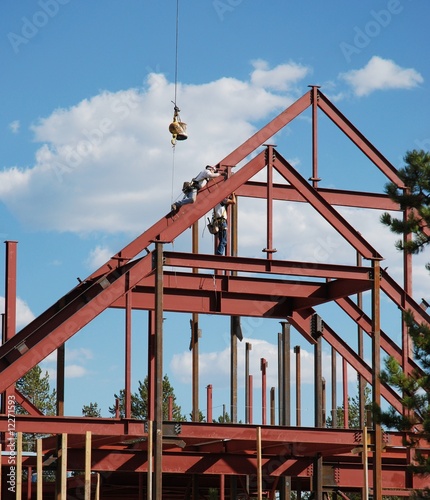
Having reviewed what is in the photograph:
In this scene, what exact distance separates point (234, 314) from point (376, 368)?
4898mm

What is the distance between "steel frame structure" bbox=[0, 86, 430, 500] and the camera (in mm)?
25438

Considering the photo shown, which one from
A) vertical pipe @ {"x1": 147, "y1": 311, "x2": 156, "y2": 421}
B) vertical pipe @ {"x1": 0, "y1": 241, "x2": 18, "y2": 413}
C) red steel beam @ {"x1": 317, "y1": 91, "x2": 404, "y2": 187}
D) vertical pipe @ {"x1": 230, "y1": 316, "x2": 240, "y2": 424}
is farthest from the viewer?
vertical pipe @ {"x1": 230, "y1": 316, "x2": 240, "y2": 424}

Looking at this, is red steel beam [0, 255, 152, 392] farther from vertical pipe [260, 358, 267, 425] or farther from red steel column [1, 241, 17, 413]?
vertical pipe [260, 358, 267, 425]

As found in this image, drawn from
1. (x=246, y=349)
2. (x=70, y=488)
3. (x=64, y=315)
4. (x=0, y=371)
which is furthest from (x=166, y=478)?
(x=0, y=371)

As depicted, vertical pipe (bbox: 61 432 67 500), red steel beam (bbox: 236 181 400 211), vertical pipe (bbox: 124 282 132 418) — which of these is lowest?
vertical pipe (bbox: 61 432 67 500)

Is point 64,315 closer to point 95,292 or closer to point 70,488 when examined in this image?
point 95,292

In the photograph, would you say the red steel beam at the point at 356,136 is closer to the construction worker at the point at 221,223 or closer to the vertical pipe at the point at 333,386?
the construction worker at the point at 221,223

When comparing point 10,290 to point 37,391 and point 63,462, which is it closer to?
point 63,462

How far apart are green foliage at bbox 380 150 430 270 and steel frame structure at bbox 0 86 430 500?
3.02 m

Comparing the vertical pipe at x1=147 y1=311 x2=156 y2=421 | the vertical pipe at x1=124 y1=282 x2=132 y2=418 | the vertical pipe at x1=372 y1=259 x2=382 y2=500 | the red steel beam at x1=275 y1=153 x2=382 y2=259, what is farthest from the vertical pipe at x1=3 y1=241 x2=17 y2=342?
the vertical pipe at x1=372 y1=259 x2=382 y2=500

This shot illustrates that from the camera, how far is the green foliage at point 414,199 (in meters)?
23.5

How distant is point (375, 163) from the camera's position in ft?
104

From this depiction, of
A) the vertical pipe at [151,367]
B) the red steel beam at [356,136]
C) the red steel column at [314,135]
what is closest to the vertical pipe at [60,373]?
the vertical pipe at [151,367]

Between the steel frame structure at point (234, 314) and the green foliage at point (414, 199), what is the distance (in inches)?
119
